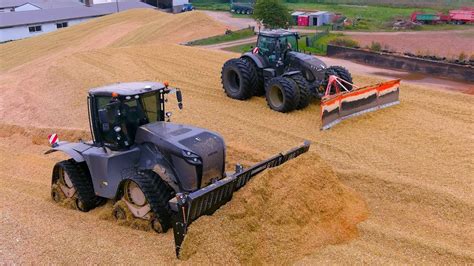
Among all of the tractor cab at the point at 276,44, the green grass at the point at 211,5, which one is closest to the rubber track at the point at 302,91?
the tractor cab at the point at 276,44

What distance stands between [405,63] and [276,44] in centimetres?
860

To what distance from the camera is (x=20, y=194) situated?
30.1 ft

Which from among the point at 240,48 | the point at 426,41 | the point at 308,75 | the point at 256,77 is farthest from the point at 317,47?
the point at 308,75

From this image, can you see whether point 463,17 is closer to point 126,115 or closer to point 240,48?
point 240,48

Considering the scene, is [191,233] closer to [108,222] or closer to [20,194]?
[108,222]

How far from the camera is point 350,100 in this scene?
1258 centimetres

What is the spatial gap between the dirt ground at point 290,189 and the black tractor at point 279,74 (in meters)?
0.41

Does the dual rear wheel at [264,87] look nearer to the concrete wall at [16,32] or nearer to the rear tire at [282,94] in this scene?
the rear tire at [282,94]

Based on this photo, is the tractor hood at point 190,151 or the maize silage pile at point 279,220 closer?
the maize silage pile at point 279,220

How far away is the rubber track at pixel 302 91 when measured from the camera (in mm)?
13250

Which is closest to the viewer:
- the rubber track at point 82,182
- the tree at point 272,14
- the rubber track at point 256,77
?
the rubber track at point 82,182

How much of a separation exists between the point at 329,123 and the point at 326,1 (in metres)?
47.2

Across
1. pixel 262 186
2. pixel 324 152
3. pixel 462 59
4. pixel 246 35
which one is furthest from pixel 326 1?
pixel 262 186

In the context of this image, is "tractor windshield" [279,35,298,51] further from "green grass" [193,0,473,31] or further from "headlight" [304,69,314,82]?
"green grass" [193,0,473,31]
